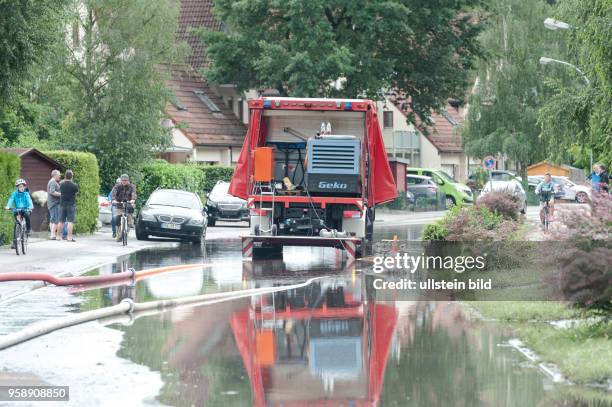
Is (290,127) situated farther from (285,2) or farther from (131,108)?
(285,2)

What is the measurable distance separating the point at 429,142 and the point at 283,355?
66804 mm

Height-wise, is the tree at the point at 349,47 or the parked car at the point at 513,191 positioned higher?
the tree at the point at 349,47

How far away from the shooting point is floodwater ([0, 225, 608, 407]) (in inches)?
413

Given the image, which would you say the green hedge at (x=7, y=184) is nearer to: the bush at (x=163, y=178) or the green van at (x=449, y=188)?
the bush at (x=163, y=178)

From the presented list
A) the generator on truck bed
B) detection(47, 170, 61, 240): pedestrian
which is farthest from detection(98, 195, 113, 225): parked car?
the generator on truck bed

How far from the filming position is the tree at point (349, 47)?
5372cm

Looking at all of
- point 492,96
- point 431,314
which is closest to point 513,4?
point 492,96

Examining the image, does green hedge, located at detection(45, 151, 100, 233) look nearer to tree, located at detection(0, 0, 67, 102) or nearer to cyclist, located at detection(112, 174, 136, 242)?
cyclist, located at detection(112, 174, 136, 242)

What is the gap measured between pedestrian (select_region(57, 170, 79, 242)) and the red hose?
35.2 ft

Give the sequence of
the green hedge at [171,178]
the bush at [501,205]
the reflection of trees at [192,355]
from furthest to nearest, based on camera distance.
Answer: the green hedge at [171,178]
the bush at [501,205]
the reflection of trees at [192,355]

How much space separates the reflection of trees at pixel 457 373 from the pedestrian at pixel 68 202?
18479mm

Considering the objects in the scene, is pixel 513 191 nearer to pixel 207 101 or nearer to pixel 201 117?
pixel 201 117

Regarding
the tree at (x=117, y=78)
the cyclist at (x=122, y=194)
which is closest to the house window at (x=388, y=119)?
the tree at (x=117, y=78)

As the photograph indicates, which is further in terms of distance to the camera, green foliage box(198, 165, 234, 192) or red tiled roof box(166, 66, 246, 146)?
red tiled roof box(166, 66, 246, 146)
